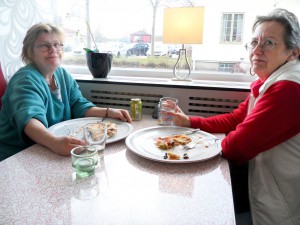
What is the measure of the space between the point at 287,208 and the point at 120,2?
5.67ft

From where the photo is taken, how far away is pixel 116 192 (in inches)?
28.7

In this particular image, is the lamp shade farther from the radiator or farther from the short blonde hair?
the short blonde hair

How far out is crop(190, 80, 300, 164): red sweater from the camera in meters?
0.89

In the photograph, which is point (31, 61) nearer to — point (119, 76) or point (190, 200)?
point (119, 76)

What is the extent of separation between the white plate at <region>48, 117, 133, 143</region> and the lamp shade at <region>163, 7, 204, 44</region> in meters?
0.69

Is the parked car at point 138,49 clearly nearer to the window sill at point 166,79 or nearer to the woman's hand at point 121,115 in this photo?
the window sill at point 166,79

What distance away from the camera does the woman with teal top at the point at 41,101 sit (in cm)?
104

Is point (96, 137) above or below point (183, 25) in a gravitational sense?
below

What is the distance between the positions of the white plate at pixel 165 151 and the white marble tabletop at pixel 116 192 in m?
0.03

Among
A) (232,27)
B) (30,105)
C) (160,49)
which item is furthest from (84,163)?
(232,27)

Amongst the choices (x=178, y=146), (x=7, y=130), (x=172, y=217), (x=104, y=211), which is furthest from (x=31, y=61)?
(x=172, y=217)

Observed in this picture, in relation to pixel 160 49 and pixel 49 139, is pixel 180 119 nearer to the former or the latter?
pixel 49 139

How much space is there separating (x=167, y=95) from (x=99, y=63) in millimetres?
522

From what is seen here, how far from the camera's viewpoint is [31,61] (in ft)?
4.60
